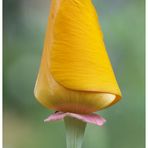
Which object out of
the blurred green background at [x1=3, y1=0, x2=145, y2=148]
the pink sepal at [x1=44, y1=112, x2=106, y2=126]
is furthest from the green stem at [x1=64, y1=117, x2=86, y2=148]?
the blurred green background at [x1=3, y1=0, x2=145, y2=148]

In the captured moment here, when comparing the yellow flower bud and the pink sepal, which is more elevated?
the yellow flower bud

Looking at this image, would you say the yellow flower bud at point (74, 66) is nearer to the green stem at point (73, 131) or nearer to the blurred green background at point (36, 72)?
the green stem at point (73, 131)

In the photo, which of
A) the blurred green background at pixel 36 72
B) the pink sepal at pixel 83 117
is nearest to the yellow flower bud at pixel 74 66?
the pink sepal at pixel 83 117

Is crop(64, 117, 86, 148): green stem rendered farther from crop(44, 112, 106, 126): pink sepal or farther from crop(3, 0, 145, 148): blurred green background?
crop(3, 0, 145, 148): blurred green background

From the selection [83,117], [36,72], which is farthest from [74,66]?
[36,72]

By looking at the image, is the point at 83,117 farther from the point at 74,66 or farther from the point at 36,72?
the point at 36,72

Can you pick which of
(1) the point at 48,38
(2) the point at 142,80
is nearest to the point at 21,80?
(2) the point at 142,80
